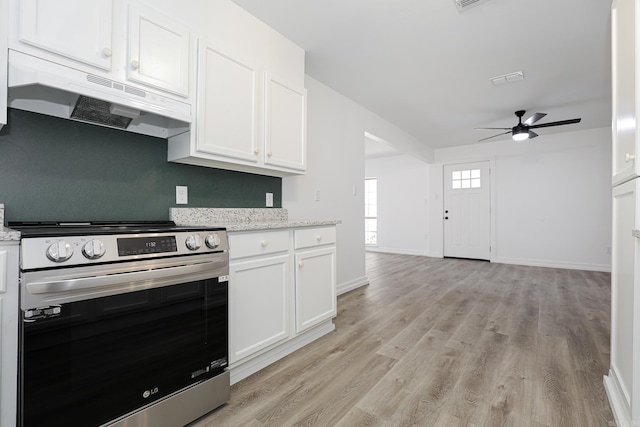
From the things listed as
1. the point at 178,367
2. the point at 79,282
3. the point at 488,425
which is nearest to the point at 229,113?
the point at 79,282

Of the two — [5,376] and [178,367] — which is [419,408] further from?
[5,376]

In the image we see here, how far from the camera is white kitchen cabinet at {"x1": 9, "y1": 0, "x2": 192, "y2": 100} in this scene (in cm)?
126

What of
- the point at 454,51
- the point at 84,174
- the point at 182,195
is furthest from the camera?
the point at 454,51

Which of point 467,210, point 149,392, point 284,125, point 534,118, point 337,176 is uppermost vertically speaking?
point 534,118

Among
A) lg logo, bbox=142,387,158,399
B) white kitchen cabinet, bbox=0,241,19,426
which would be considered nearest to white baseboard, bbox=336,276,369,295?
lg logo, bbox=142,387,158,399

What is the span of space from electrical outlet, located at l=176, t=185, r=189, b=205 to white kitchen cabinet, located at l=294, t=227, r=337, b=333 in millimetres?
799

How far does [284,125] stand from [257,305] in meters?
1.39

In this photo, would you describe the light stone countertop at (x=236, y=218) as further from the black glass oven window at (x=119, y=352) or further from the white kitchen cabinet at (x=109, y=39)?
the white kitchen cabinet at (x=109, y=39)

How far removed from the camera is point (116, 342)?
1230 millimetres

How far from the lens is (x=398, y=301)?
340 cm

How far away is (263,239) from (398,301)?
2.09m

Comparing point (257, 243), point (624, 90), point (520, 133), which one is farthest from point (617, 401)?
point (520, 133)

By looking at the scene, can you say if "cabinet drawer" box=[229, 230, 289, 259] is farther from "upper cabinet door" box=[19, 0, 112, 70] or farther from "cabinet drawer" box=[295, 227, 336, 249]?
"upper cabinet door" box=[19, 0, 112, 70]

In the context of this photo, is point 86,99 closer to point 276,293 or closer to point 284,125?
point 284,125
